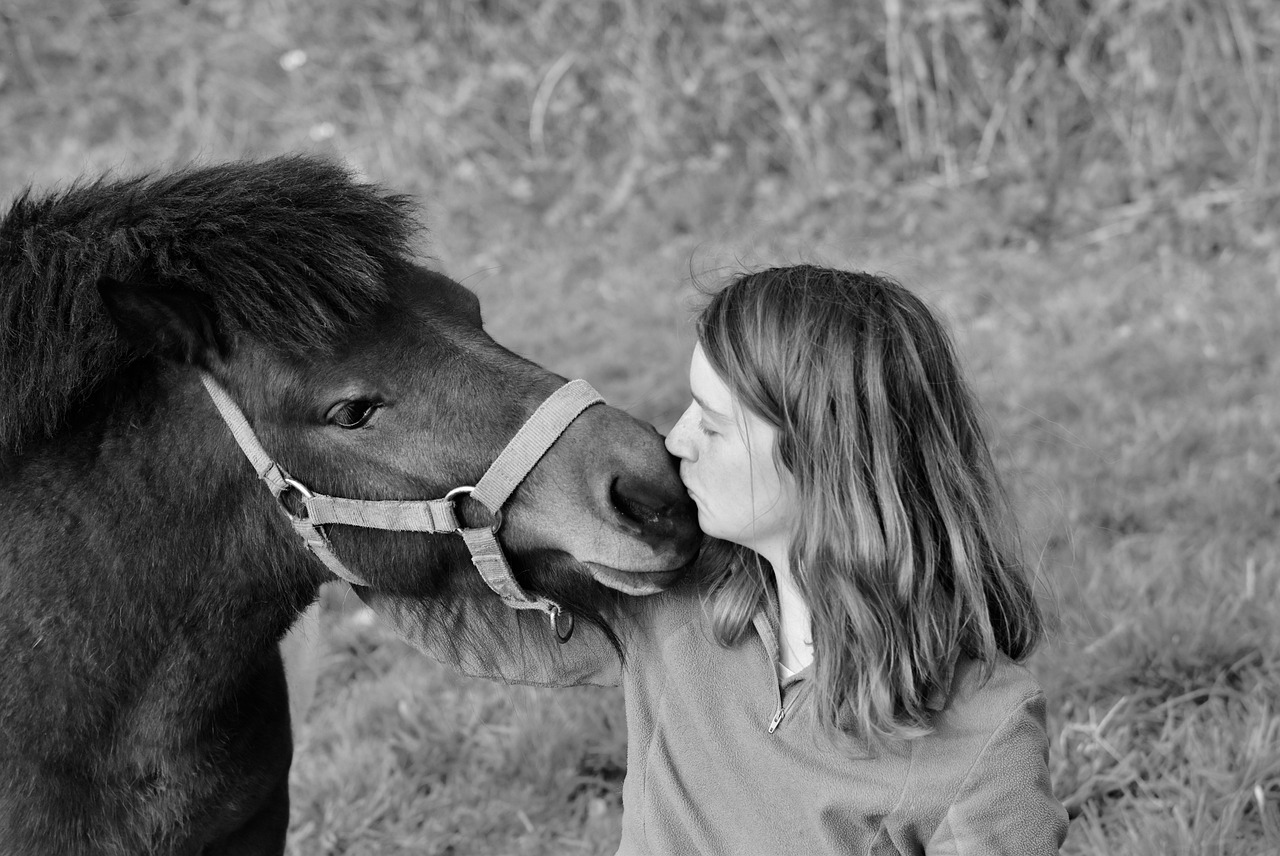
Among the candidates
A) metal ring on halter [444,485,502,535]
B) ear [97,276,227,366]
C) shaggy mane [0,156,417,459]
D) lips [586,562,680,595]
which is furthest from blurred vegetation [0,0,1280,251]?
lips [586,562,680,595]

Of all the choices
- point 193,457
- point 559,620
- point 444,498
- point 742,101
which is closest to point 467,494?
point 444,498

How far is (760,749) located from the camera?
189 centimetres

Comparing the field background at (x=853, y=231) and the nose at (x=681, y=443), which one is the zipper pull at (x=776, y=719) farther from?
the field background at (x=853, y=231)

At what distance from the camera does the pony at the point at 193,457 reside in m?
1.77

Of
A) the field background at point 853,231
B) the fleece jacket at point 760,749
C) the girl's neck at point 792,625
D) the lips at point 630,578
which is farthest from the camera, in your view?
the field background at point 853,231

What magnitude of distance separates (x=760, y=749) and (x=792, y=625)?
8.0 inches

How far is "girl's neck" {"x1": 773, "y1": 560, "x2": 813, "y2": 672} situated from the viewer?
1.93 m

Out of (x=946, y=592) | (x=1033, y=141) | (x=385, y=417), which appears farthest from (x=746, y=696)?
(x=1033, y=141)

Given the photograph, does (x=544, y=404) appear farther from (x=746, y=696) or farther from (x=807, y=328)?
(x=746, y=696)

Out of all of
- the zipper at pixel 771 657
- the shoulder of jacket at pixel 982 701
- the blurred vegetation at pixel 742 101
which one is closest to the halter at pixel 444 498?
the zipper at pixel 771 657

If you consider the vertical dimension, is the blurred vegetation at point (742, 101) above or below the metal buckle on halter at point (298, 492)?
below

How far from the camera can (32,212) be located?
1.86 meters

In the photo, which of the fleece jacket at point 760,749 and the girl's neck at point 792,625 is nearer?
the fleece jacket at point 760,749

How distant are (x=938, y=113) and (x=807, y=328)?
5369 millimetres
